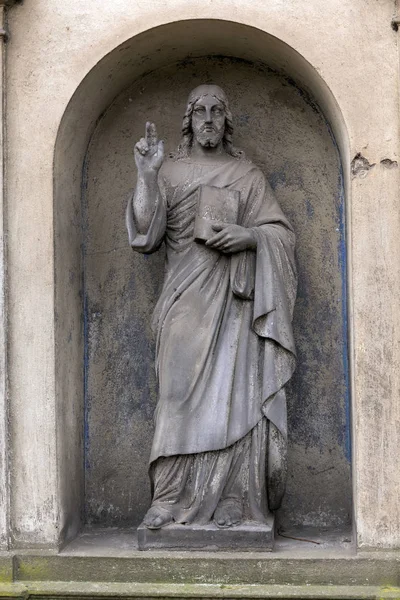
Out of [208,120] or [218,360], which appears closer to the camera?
[218,360]

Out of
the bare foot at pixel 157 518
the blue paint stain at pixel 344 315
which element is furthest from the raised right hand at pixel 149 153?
the bare foot at pixel 157 518

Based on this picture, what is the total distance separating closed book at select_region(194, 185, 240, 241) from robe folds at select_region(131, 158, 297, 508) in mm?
117

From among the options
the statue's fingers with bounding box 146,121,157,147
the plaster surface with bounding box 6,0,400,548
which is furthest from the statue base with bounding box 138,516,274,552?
the statue's fingers with bounding box 146,121,157,147

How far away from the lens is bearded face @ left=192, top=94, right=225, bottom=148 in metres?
7.58

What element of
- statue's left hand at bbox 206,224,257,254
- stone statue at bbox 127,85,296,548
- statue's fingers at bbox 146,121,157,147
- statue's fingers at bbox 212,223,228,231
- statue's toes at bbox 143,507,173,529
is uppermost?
statue's fingers at bbox 146,121,157,147

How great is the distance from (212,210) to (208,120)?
591 mm

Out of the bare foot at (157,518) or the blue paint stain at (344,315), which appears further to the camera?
the blue paint stain at (344,315)

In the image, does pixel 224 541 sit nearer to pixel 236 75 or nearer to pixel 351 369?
pixel 351 369

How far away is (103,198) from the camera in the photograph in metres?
8.12

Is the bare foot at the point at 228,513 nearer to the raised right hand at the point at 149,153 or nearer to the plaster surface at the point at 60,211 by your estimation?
the plaster surface at the point at 60,211

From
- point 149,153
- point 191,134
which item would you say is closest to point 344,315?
point 191,134

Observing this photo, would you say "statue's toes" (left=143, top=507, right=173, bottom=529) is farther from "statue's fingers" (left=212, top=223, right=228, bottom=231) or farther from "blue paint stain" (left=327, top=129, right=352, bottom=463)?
"statue's fingers" (left=212, top=223, right=228, bottom=231)

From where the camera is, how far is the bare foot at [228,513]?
7.24 m

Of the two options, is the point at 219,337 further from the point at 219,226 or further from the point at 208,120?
the point at 208,120
